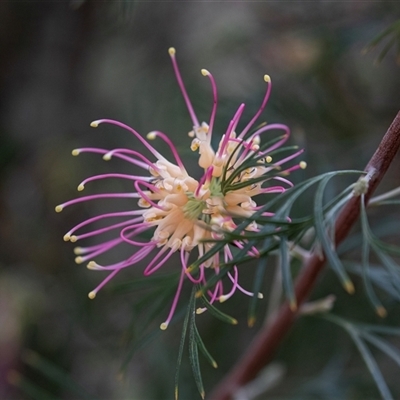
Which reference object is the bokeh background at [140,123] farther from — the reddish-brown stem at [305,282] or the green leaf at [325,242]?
the green leaf at [325,242]

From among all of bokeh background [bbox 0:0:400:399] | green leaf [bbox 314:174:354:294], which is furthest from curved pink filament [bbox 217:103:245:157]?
bokeh background [bbox 0:0:400:399]

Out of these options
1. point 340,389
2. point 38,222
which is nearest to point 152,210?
point 340,389

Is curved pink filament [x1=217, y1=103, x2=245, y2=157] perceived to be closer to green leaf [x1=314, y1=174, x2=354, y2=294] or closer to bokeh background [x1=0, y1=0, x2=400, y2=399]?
green leaf [x1=314, y1=174, x2=354, y2=294]

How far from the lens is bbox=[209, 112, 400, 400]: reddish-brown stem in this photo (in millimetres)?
444

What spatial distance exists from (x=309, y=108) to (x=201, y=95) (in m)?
0.19

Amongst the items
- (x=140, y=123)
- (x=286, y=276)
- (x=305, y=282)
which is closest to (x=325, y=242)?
(x=286, y=276)

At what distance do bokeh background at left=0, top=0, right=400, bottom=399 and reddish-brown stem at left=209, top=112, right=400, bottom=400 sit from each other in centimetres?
16

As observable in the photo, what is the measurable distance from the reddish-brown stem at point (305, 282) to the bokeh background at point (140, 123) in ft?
0.52

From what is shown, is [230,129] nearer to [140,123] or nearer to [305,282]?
[305,282]

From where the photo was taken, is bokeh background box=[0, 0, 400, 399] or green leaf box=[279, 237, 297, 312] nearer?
green leaf box=[279, 237, 297, 312]

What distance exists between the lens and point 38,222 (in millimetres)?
1196

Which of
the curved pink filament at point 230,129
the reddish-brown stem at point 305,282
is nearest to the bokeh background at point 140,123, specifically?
the reddish-brown stem at point 305,282

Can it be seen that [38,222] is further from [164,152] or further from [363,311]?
[363,311]

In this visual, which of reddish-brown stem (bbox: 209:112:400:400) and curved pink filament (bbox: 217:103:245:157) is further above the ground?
curved pink filament (bbox: 217:103:245:157)
